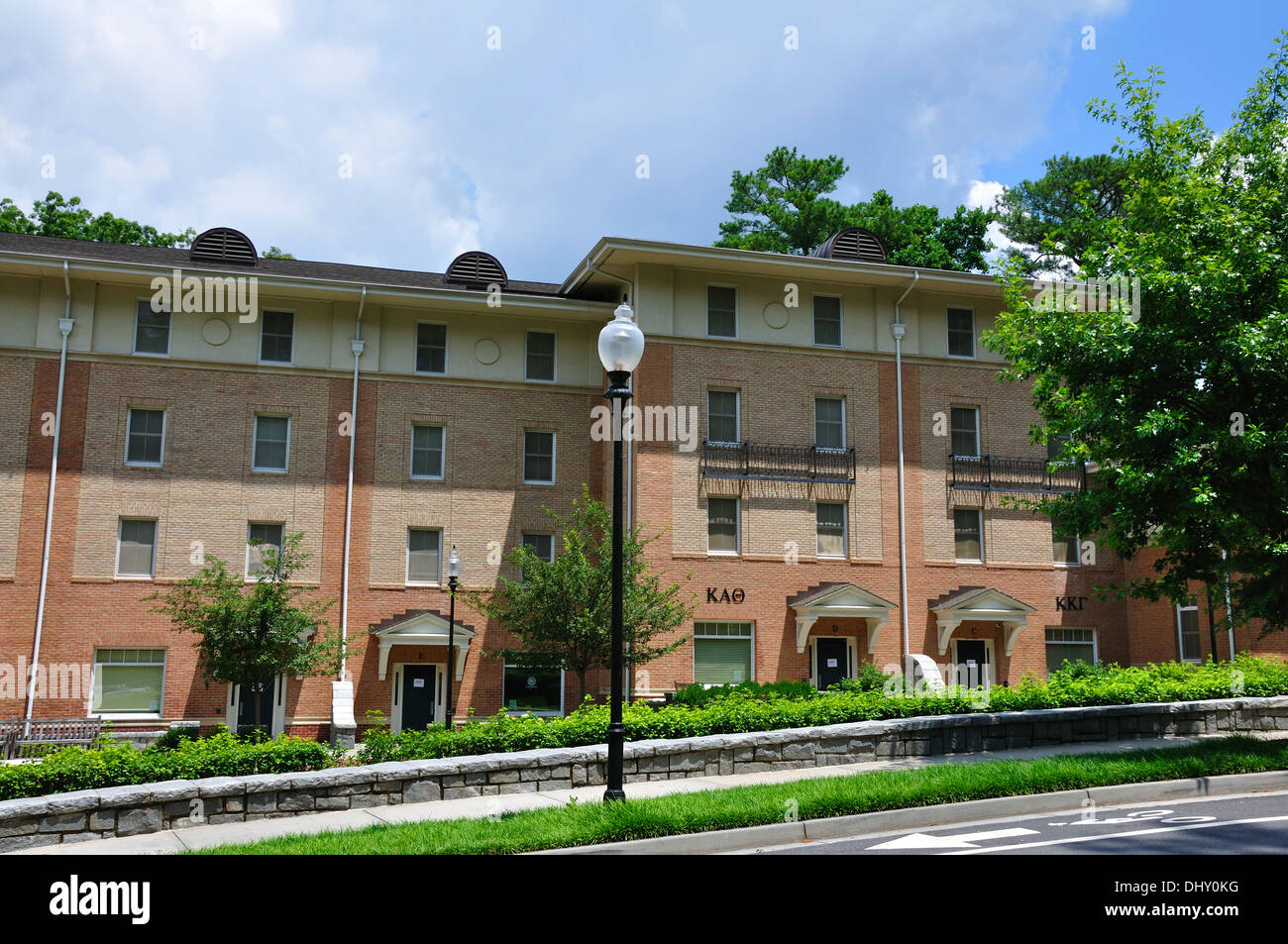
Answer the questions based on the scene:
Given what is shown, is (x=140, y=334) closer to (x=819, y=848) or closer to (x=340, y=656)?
(x=340, y=656)

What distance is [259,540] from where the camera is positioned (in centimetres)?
2952

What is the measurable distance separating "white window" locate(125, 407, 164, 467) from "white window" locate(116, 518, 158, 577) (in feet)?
5.42

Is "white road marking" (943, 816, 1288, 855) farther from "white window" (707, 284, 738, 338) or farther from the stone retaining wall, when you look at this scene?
"white window" (707, 284, 738, 338)

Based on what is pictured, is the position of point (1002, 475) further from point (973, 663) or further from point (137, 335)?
point (137, 335)

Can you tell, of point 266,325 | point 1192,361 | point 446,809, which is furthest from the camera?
point 266,325

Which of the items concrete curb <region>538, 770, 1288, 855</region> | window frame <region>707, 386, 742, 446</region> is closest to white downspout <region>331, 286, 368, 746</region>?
window frame <region>707, 386, 742, 446</region>

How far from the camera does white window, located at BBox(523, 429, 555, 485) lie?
31.8 meters

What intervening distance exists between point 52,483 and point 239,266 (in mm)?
7837

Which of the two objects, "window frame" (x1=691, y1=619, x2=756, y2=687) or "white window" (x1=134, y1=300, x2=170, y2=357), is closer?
"window frame" (x1=691, y1=619, x2=756, y2=687)

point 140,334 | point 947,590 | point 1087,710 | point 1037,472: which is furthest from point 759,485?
point 140,334

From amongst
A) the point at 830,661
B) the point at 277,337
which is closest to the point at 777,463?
the point at 830,661

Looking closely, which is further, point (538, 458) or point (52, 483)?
point (538, 458)

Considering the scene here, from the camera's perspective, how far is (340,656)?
24891 millimetres

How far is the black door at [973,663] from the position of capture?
102ft
